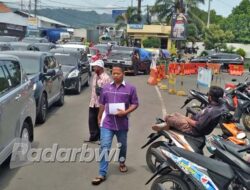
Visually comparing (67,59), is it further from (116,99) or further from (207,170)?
(207,170)

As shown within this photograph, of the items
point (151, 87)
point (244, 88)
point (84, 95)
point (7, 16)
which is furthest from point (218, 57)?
point (7, 16)

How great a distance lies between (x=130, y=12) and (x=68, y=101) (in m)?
61.1

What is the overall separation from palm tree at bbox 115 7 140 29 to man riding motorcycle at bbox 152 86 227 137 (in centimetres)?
6371

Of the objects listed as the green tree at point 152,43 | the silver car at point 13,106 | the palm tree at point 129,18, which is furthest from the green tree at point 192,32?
the silver car at point 13,106

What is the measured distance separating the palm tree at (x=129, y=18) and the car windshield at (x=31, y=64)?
58621mm

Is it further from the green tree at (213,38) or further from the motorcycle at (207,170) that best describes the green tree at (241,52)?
the motorcycle at (207,170)

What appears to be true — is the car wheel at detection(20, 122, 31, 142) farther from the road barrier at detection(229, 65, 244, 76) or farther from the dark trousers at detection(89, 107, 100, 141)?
the road barrier at detection(229, 65, 244, 76)

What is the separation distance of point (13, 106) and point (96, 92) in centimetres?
209

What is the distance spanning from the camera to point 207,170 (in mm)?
4980

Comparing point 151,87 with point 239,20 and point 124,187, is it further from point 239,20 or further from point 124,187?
point 239,20

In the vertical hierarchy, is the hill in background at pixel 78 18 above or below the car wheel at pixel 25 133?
above

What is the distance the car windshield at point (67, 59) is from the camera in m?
17.8

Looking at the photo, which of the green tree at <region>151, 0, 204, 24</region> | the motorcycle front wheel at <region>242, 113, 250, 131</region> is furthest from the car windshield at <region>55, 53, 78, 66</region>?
the green tree at <region>151, 0, 204, 24</region>

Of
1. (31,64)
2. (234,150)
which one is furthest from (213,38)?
(234,150)
